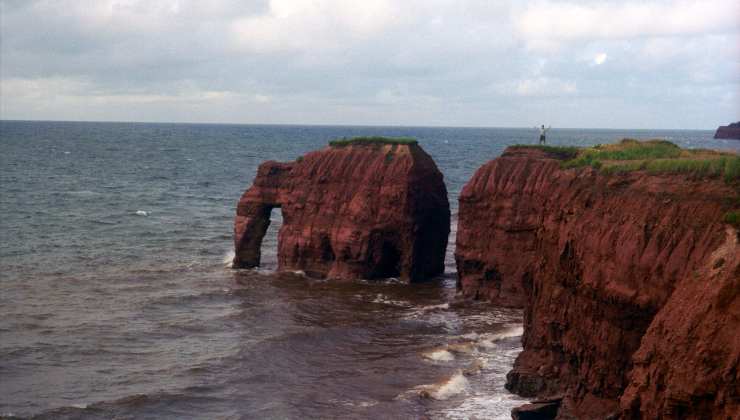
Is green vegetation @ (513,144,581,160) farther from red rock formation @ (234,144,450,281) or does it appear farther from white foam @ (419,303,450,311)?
white foam @ (419,303,450,311)

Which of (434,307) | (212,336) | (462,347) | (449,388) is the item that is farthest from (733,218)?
(212,336)

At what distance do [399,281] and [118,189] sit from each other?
4954 centimetres

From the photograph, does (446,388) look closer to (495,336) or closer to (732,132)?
(495,336)

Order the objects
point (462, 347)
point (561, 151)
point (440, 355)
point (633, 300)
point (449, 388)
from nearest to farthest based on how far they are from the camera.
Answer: point (633, 300) → point (449, 388) → point (440, 355) → point (462, 347) → point (561, 151)

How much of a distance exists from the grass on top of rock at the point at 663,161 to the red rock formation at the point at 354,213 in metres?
14.1

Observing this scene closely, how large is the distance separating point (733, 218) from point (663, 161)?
17.0 feet

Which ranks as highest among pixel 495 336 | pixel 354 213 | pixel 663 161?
pixel 663 161

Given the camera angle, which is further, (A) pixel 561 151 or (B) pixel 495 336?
(A) pixel 561 151

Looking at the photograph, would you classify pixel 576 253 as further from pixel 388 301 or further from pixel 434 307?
pixel 388 301

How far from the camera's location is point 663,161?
73.4 feet

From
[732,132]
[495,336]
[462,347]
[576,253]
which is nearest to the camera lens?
[576,253]

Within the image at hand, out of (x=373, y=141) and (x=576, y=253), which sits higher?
(x=373, y=141)

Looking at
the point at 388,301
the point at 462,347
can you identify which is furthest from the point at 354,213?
the point at 462,347

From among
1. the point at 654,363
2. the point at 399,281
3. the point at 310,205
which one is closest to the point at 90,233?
the point at 310,205
